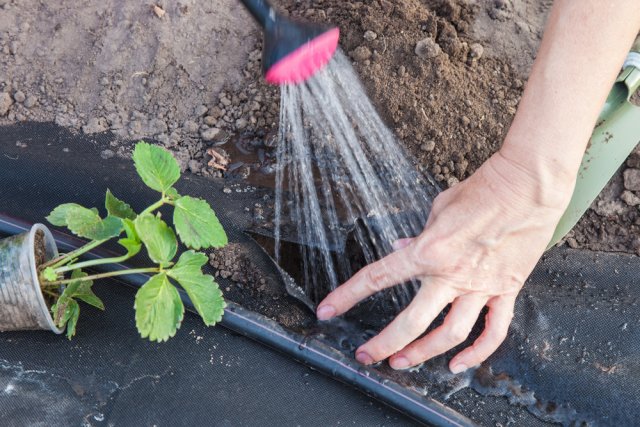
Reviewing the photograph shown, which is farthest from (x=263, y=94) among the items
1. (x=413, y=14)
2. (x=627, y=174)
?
(x=627, y=174)

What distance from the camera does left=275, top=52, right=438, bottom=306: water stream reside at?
1.63 meters

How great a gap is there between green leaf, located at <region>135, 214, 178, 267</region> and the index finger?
0.38 metres

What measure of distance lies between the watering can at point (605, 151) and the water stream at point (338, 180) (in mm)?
356

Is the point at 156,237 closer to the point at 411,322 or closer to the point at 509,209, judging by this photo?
the point at 411,322

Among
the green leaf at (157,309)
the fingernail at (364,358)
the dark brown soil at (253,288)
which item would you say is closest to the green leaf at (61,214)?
the green leaf at (157,309)

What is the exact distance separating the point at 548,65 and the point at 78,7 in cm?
134

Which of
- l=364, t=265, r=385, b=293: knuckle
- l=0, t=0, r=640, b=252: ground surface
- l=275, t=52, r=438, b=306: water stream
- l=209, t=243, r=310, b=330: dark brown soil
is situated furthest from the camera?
l=0, t=0, r=640, b=252: ground surface

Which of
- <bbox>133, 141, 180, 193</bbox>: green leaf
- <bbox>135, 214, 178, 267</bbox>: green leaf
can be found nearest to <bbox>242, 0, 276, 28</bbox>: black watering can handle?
<bbox>133, 141, 180, 193</bbox>: green leaf

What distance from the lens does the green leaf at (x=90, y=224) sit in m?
1.23

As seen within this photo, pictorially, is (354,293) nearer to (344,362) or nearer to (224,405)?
(344,362)

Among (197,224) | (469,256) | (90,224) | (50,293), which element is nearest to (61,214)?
(90,224)

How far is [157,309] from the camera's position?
3.83 feet

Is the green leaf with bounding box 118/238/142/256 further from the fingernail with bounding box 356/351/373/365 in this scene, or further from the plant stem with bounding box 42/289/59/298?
the fingernail with bounding box 356/351/373/365

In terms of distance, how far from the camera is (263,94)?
1.79 m
